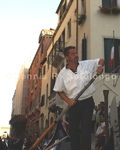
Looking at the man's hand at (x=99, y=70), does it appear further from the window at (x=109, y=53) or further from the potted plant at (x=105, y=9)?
the potted plant at (x=105, y=9)

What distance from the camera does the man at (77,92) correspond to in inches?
115

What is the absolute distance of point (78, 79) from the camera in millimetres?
3029

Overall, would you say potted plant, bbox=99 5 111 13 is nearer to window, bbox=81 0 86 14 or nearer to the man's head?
window, bbox=81 0 86 14

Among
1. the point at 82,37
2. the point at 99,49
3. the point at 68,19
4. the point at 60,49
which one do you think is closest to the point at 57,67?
the point at 60,49

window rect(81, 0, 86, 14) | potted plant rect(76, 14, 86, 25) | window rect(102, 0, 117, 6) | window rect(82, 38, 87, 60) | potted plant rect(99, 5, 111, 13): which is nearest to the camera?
potted plant rect(99, 5, 111, 13)

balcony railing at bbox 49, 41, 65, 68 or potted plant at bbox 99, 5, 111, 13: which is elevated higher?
potted plant at bbox 99, 5, 111, 13

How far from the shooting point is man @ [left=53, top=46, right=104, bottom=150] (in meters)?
2.91

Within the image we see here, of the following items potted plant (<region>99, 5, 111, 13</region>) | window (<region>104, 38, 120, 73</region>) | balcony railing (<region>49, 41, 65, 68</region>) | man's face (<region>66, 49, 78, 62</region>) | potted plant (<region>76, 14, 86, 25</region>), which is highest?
potted plant (<region>99, 5, 111, 13</region>)

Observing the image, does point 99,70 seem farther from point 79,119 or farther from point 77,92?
point 79,119

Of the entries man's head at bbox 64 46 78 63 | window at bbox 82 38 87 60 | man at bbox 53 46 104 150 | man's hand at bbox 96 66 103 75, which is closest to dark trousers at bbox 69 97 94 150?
man at bbox 53 46 104 150

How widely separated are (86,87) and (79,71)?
221 mm

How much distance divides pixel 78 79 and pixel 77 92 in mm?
145

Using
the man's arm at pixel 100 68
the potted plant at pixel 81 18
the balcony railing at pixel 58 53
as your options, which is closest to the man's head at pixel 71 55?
the man's arm at pixel 100 68

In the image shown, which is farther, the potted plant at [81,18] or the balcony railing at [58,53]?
the balcony railing at [58,53]
